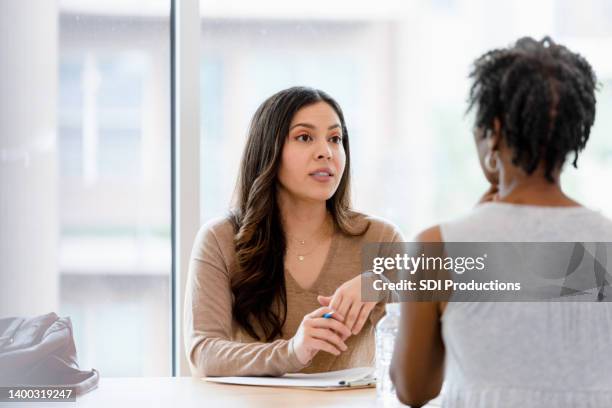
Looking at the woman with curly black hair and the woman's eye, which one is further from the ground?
the woman's eye

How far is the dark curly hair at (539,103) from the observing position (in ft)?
3.96

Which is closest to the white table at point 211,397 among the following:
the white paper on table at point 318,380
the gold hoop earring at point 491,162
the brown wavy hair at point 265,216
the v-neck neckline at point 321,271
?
the white paper on table at point 318,380

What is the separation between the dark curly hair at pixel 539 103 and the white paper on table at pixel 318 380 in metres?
0.79

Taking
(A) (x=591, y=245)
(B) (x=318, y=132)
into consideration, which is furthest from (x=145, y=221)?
(A) (x=591, y=245)

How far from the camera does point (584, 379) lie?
1.22 m

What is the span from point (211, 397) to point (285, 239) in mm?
688

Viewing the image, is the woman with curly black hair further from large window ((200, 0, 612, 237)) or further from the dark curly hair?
large window ((200, 0, 612, 237))

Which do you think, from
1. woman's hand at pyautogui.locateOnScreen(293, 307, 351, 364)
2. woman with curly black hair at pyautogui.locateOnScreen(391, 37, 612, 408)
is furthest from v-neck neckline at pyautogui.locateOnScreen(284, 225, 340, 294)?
woman with curly black hair at pyautogui.locateOnScreen(391, 37, 612, 408)

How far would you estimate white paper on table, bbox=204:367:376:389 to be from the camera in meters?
1.84

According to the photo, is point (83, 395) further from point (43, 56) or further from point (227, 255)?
point (43, 56)

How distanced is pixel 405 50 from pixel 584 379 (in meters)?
2.07

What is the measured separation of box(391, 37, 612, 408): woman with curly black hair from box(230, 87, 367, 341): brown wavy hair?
3.50ft

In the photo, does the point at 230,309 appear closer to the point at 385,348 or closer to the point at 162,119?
the point at 385,348

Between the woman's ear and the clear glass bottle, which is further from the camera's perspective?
the clear glass bottle
